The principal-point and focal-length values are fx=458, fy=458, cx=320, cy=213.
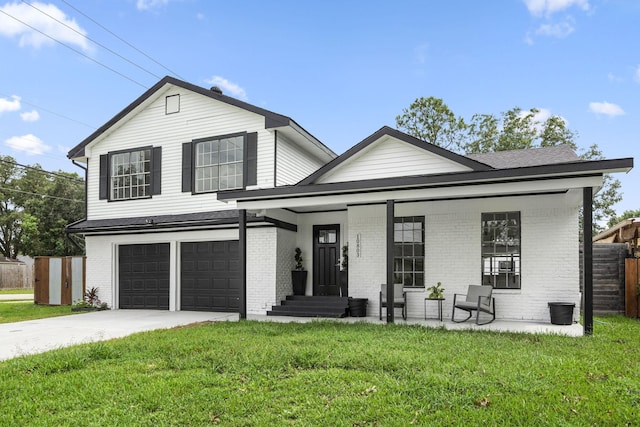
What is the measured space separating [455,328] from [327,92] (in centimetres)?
1944

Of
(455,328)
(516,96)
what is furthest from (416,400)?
(516,96)

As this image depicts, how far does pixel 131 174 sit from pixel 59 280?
17.0 ft

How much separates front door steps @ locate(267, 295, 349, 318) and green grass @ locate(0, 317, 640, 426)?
324 centimetres

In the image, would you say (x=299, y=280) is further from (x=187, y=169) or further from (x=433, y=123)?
(x=433, y=123)

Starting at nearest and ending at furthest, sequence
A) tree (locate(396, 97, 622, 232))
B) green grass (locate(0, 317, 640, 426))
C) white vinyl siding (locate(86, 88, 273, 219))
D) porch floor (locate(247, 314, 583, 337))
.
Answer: green grass (locate(0, 317, 640, 426)), porch floor (locate(247, 314, 583, 337)), white vinyl siding (locate(86, 88, 273, 219)), tree (locate(396, 97, 622, 232))

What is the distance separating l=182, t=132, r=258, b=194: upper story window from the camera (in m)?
12.4

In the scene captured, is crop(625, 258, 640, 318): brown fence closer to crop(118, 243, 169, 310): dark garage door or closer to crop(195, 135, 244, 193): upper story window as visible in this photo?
crop(195, 135, 244, 193): upper story window

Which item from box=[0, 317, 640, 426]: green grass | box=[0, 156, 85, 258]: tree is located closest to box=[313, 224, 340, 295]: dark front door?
box=[0, 317, 640, 426]: green grass

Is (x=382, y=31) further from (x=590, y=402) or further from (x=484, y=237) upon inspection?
(x=590, y=402)

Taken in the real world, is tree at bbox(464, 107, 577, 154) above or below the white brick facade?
above

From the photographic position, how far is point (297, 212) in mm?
12703

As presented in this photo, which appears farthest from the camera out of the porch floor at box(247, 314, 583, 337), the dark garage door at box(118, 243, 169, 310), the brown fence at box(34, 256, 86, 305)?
the brown fence at box(34, 256, 86, 305)

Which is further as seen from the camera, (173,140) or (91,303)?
(91,303)

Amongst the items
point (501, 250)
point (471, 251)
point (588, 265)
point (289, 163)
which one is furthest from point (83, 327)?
point (588, 265)
